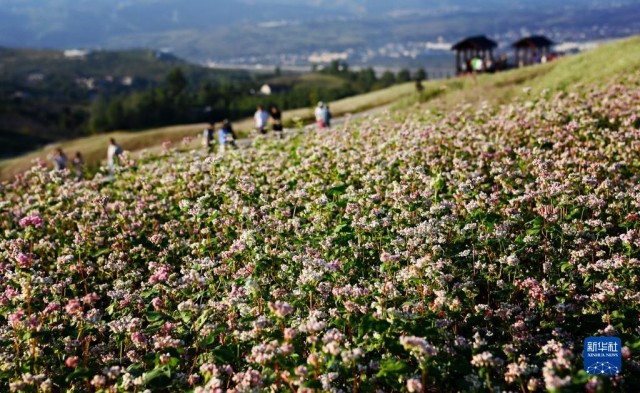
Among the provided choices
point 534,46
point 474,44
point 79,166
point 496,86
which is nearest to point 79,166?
point 79,166

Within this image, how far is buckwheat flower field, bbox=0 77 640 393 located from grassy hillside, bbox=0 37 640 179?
784 centimetres

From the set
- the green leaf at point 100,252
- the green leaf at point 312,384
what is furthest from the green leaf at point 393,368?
the green leaf at point 100,252

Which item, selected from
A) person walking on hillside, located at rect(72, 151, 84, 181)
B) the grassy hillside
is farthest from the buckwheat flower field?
the grassy hillside

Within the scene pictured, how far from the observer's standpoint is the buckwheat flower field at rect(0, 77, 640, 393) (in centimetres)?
615

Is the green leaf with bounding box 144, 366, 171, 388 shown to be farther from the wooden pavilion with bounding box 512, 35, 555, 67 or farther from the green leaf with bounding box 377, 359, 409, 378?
the wooden pavilion with bounding box 512, 35, 555, 67

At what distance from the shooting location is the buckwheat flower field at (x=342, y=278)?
615cm

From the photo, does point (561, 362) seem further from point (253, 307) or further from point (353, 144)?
point (353, 144)

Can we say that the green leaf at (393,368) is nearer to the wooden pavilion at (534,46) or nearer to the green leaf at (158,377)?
the green leaf at (158,377)

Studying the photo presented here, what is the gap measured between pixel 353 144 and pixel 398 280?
829cm

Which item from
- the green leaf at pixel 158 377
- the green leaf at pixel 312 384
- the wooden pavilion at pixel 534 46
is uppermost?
the wooden pavilion at pixel 534 46

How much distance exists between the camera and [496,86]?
35125mm

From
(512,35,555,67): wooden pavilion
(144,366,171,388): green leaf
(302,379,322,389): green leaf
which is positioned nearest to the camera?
(302,379,322,389): green leaf

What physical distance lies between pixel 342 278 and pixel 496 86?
30.2 m

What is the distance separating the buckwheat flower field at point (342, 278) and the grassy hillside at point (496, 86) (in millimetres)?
7845
